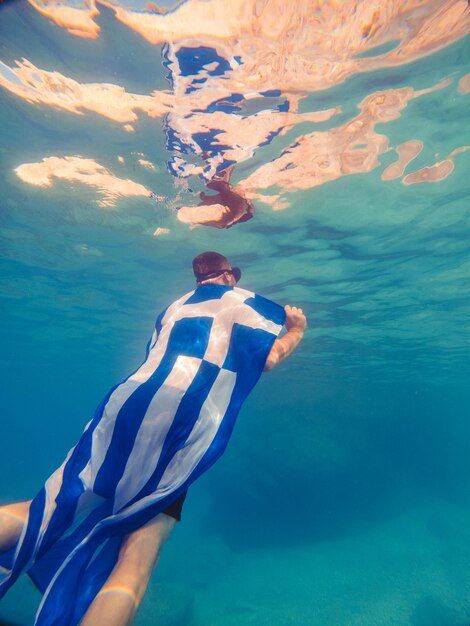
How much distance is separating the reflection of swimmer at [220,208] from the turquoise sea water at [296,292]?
0.88 feet

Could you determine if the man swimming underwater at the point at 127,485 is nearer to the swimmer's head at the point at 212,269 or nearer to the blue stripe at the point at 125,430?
the blue stripe at the point at 125,430

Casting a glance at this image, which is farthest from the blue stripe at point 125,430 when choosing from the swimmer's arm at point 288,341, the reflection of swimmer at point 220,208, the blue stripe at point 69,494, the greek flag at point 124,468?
the reflection of swimmer at point 220,208

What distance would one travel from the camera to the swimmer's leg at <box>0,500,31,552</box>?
3.10 metres

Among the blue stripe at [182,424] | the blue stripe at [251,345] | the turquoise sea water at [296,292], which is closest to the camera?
the blue stripe at [182,424]

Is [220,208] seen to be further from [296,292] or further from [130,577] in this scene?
[130,577]

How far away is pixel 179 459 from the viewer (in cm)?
319

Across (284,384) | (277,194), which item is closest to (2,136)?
(277,194)

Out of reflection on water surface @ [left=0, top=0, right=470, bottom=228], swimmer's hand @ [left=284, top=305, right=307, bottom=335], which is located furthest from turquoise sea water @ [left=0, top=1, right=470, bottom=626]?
swimmer's hand @ [left=284, top=305, right=307, bottom=335]

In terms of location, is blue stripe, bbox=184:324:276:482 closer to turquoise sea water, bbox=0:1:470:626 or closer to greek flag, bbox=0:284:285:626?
greek flag, bbox=0:284:285:626

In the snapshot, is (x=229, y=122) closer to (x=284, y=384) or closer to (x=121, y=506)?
(x=121, y=506)

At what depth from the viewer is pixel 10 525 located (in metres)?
3.13

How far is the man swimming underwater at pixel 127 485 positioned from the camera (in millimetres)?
2688

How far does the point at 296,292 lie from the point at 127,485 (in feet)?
47.6

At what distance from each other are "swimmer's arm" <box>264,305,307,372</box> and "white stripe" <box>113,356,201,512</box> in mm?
1283
